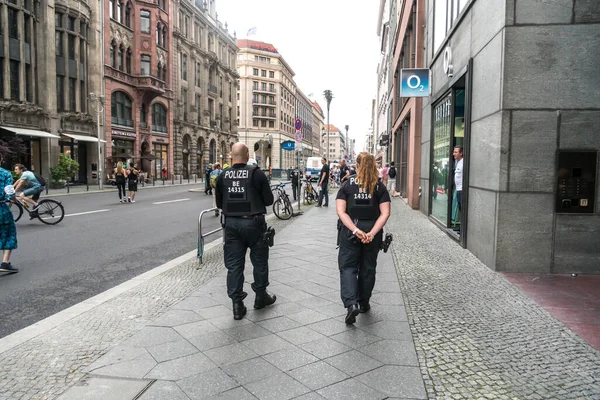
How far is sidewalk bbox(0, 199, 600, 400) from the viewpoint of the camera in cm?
317

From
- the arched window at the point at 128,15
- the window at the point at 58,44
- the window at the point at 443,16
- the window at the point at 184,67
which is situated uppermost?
the arched window at the point at 128,15

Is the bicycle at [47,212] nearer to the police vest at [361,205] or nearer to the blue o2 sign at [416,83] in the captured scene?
the blue o2 sign at [416,83]

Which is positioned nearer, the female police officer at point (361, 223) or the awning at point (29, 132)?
the female police officer at point (361, 223)

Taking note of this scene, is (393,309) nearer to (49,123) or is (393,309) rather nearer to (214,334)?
(214,334)

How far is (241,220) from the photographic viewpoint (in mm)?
4648

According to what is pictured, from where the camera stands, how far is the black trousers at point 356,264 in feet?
14.7

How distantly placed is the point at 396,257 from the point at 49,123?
29.0 m

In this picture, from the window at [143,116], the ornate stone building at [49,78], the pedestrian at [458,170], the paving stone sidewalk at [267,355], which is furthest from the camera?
the window at [143,116]

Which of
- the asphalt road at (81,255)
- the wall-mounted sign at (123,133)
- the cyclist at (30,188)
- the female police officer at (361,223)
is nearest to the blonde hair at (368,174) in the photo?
the female police officer at (361,223)

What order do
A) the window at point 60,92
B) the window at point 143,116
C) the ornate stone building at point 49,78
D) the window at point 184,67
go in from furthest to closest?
the window at point 184,67 → the window at point 143,116 → the window at point 60,92 → the ornate stone building at point 49,78

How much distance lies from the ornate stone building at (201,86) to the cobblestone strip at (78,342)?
46.0 meters

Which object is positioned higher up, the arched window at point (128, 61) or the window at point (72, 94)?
the arched window at point (128, 61)

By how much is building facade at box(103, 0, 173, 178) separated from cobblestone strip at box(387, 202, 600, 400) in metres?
35.0

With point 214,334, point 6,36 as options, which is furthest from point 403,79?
point 6,36
